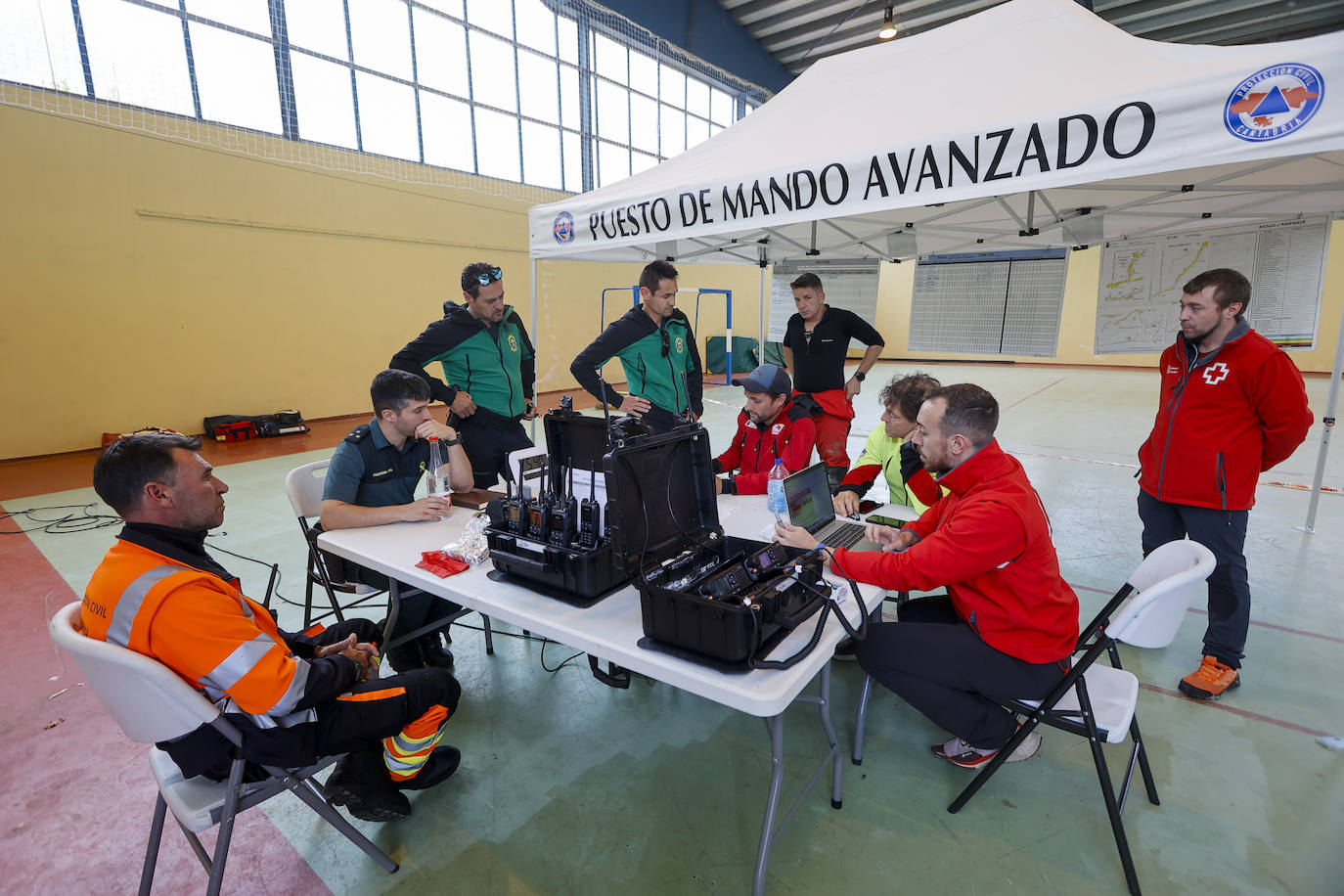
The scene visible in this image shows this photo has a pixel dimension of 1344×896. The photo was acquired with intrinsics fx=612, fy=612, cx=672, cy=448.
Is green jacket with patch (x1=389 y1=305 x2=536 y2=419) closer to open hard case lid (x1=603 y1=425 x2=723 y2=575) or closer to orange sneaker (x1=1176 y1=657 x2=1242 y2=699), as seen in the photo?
open hard case lid (x1=603 y1=425 x2=723 y2=575)

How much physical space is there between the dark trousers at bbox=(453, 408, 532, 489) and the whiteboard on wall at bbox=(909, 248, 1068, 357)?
128 inches

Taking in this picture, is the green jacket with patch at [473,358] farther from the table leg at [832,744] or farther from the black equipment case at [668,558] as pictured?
the table leg at [832,744]

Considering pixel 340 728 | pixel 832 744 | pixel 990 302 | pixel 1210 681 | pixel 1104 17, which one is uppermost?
pixel 1104 17

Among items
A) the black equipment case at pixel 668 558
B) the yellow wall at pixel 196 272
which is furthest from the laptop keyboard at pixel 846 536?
the yellow wall at pixel 196 272

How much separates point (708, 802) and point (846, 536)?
87cm

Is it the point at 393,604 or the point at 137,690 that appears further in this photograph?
the point at 393,604

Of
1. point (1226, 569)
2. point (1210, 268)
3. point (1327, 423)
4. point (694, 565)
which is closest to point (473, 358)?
point (694, 565)

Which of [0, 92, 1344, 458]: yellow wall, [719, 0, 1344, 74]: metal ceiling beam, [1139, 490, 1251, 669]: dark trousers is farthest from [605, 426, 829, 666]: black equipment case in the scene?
[719, 0, 1344, 74]: metal ceiling beam

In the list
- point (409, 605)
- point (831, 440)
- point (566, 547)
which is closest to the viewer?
point (566, 547)

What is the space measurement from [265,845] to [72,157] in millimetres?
7133

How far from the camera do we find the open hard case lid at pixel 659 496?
4.58 feet

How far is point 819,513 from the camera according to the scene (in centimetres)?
195

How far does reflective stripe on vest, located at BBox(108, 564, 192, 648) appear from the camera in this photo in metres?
1.13

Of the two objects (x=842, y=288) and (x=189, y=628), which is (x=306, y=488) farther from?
(x=842, y=288)
